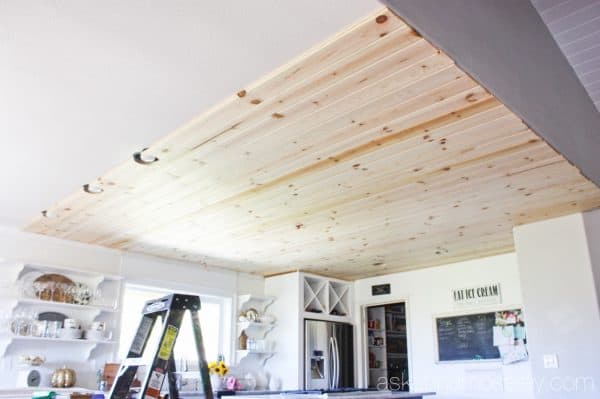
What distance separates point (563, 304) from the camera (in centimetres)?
415

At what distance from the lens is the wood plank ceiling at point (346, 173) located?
2.40 m

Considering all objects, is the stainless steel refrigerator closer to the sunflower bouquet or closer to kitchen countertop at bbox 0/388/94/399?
the sunflower bouquet

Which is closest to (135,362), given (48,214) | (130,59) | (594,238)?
(130,59)

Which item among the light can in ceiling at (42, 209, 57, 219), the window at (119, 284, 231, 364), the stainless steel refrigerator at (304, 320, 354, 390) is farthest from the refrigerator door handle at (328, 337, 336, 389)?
the light can in ceiling at (42, 209, 57, 219)

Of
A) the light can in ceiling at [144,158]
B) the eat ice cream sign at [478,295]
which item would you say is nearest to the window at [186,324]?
the light can in ceiling at [144,158]

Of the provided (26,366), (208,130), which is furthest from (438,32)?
(26,366)

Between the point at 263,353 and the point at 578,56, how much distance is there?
15.2 feet

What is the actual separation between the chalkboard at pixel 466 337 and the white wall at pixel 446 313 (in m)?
0.07

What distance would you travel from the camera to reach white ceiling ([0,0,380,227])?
1.92m

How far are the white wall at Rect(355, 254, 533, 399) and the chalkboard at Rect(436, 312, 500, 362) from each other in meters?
0.07

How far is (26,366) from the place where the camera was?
4.47 metres

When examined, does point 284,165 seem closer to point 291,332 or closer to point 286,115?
point 286,115

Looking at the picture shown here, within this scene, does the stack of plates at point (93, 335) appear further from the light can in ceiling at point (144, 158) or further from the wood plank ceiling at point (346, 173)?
the light can in ceiling at point (144, 158)

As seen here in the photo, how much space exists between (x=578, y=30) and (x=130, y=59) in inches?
94.7
